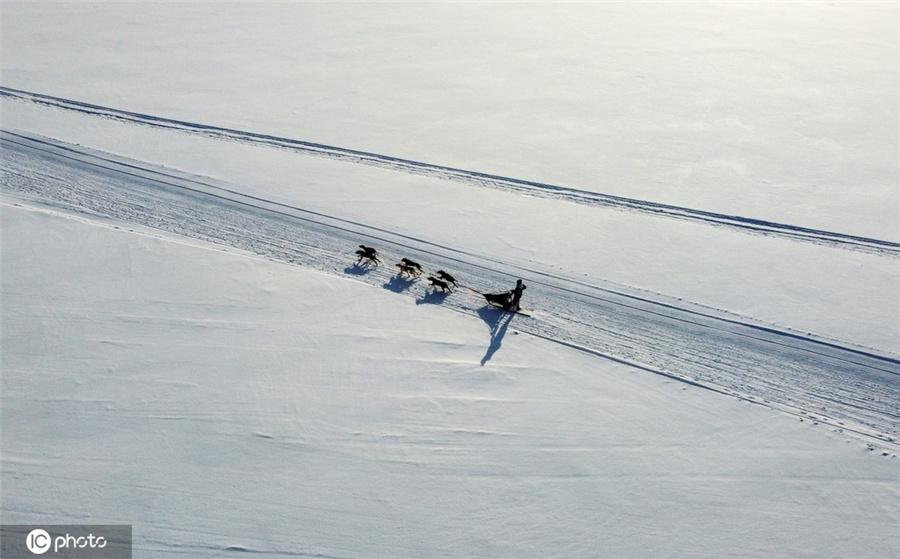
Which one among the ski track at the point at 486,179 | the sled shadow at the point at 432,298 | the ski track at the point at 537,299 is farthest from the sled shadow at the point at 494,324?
the ski track at the point at 486,179

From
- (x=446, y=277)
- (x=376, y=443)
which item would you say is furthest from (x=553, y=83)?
(x=376, y=443)

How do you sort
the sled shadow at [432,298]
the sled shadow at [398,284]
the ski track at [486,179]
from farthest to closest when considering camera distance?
the ski track at [486,179]
the sled shadow at [398,284]
the sled shadow at [432,298]

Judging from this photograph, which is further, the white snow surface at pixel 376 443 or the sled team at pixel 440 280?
the sled team at pixel 440 280

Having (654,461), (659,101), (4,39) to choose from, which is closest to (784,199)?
(659,101)

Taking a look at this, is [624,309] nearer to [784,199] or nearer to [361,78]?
[784,199]

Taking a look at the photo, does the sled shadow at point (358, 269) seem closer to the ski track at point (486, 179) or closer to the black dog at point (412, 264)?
the black dog at point (412, 264)

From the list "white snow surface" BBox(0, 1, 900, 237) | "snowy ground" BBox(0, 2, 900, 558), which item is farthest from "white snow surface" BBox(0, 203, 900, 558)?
"white snow surface" BBox(0, 1, 900, 237)
